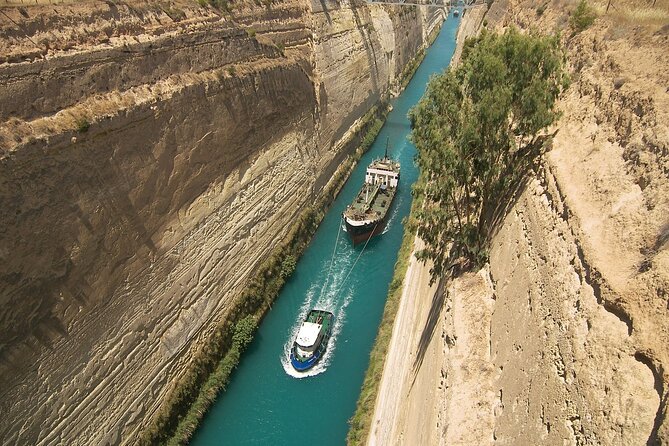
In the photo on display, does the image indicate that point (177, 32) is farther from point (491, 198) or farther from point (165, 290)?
point (491, 198)

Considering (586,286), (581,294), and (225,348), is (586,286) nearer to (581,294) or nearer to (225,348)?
(581,294)

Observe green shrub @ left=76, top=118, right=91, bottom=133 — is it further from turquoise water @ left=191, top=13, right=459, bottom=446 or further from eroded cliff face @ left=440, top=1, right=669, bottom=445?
eroded cliff face @ left=440, top=1, right=669, bottom=445

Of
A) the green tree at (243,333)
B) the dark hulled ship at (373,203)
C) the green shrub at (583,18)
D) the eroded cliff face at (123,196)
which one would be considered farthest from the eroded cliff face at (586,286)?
the dark hulled ship at (373,203)

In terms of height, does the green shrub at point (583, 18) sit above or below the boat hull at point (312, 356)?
above

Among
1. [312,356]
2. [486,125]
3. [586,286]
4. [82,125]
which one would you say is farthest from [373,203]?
[586,286]

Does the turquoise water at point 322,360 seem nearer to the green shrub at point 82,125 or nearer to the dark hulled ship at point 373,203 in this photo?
the dark hulled ship at point 373,203
